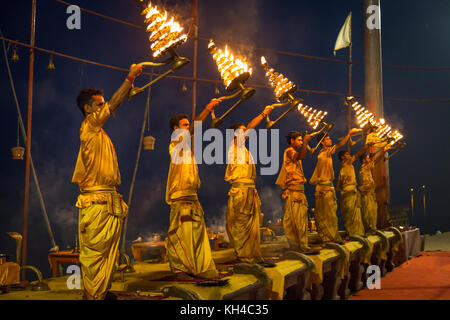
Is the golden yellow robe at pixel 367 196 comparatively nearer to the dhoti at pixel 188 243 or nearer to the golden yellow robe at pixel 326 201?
the golden yellow robe at pixel 326 201

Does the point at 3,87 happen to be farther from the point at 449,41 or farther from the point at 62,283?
the point at 449,41

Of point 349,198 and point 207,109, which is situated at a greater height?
point 207,109

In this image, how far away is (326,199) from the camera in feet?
29.7

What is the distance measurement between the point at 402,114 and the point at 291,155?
57.3 ft

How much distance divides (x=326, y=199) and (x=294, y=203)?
138 centimetres

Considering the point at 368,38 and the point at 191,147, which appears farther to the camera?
the point at 368,38

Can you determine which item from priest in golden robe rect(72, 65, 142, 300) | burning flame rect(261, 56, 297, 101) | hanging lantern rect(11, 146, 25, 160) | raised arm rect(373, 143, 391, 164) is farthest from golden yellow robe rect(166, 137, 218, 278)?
raised arm rect(373, 143, 391, 164)

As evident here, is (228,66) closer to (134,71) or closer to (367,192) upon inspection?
(134,71)

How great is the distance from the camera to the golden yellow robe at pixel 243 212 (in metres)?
6.56

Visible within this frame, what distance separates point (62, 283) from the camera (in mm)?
5535

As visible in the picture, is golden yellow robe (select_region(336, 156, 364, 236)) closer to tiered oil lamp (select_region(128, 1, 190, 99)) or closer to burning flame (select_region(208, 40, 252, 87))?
burning flame (select_region(208, 40, 252, 87))

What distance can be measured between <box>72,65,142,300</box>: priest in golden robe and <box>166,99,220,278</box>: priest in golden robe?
1.14 meters

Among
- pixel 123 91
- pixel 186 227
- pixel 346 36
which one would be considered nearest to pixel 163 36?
pixel 123 91
